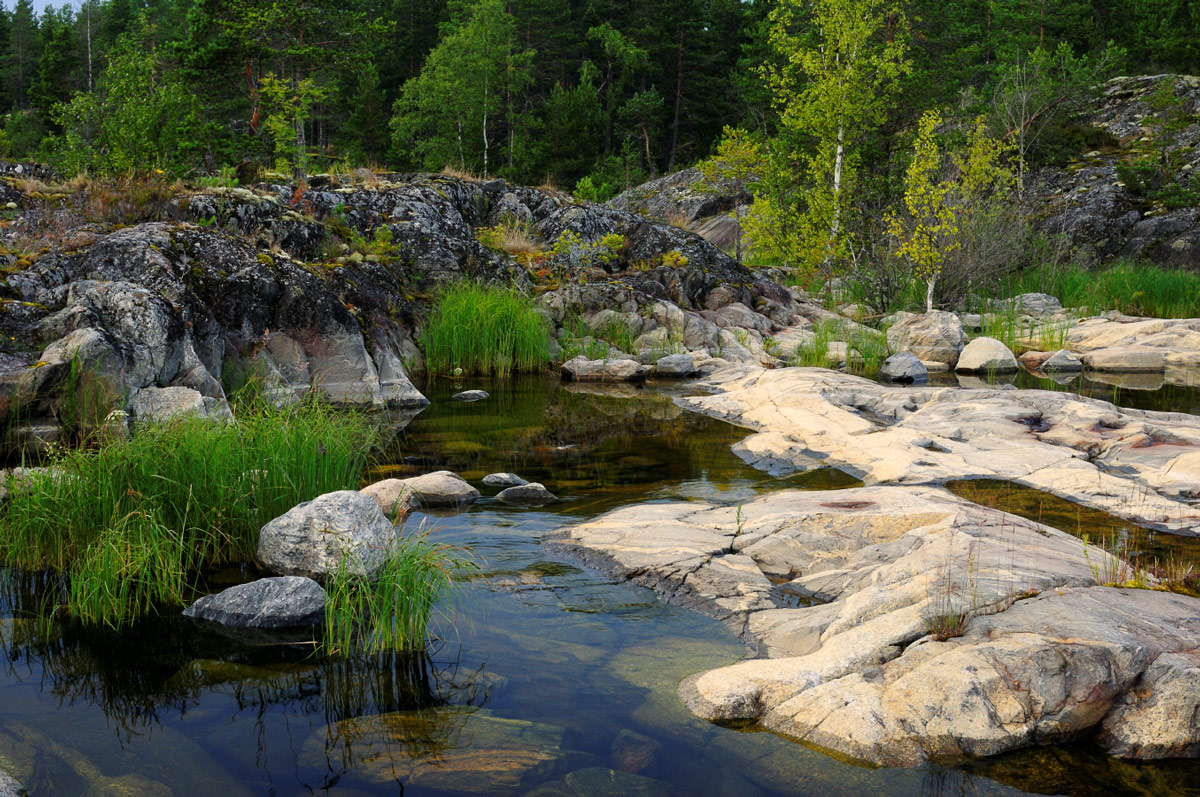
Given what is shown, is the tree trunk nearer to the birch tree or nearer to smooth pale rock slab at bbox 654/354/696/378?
the birch tree

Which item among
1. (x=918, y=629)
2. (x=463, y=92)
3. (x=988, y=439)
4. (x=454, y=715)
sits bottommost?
(x=454, y=715)

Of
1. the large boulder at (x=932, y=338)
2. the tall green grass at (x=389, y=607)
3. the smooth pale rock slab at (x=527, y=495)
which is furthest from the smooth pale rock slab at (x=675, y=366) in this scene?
the tall green grass at (x=389, y=607)

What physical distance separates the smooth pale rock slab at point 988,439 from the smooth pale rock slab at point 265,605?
19.2ft

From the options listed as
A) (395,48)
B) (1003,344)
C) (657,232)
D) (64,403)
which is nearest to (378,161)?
(395,48)

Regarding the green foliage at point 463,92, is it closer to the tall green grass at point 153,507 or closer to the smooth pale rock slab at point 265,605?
the tall green grass at point 153,507

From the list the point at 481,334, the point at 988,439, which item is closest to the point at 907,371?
the point at 988,439

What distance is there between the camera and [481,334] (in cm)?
1716

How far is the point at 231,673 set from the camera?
4.70 meters

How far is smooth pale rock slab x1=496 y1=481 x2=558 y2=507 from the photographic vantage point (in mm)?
8273

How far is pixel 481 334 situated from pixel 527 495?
9.22 meters

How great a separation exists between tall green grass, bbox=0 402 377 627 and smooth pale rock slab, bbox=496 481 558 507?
1.99 meters

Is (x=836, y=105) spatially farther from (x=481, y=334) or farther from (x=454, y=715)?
(x=454, y=715)

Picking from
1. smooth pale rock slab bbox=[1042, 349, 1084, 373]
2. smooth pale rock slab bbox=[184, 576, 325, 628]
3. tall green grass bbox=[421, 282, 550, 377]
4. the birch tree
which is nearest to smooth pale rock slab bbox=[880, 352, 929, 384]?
smooth pale rock slab bbox=[1042, 349, 1084, 373]

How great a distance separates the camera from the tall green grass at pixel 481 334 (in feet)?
55.6
